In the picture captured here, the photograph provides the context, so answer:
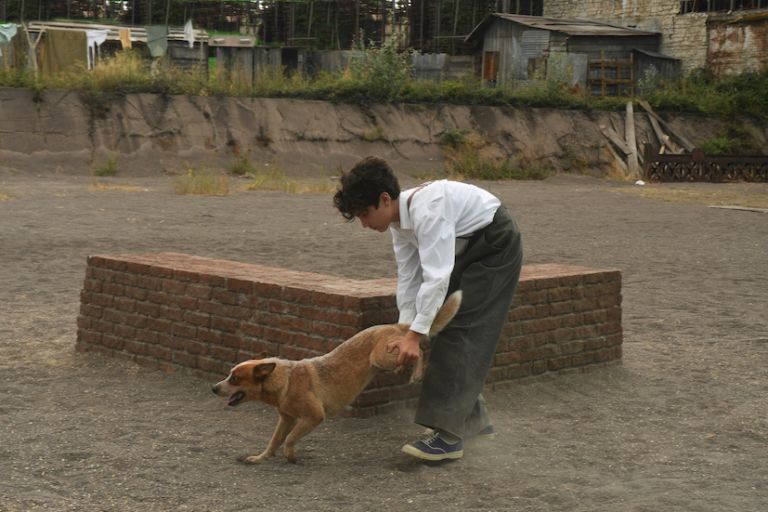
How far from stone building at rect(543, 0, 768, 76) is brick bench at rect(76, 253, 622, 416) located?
36605 mm

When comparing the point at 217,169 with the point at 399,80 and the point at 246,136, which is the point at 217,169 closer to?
the point at 246,136

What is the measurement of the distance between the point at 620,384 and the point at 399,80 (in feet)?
91.2

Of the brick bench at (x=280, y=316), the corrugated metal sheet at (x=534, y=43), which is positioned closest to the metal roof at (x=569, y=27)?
the corrugated metal sheet at (x=534, y=43)

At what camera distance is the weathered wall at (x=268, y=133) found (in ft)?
94.0

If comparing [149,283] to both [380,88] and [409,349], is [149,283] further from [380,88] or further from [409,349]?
[380,88]

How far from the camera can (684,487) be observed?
5.31 metres

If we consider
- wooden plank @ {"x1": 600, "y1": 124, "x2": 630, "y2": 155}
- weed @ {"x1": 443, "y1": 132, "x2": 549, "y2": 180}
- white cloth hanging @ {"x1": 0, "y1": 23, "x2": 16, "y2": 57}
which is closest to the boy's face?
weed @ {"x1": 443, "y1": 132, "x2": 549, "y2": 180}

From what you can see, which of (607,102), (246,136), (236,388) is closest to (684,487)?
(236,388)

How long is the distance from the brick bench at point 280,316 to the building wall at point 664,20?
1522 inches

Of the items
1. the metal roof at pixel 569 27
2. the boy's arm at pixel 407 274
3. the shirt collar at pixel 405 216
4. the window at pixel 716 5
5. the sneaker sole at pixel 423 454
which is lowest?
the sneaker sole at pixel 423 454

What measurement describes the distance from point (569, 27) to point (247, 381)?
40828 millimetres

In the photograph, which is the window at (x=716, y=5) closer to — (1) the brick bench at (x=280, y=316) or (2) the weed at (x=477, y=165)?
(2) the weed at (x=477, y=165)

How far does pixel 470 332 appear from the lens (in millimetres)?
5590

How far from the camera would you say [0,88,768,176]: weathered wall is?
28.6 m
